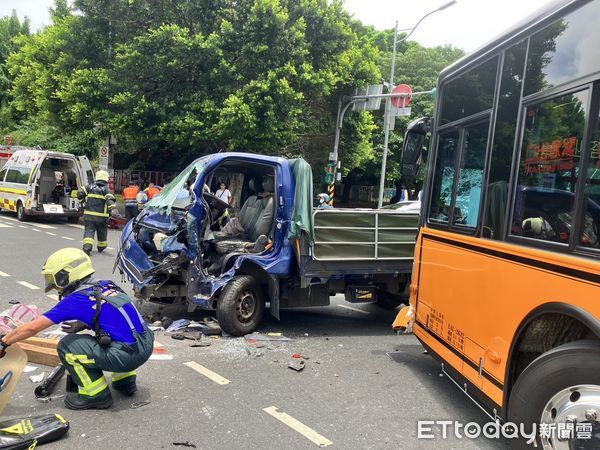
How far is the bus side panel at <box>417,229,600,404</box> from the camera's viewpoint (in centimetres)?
262

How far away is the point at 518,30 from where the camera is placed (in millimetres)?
3230

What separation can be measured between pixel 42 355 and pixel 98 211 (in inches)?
261

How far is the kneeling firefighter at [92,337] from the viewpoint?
11.5 ft

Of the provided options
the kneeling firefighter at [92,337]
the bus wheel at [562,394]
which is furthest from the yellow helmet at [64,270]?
the bus wheel at [562,394]

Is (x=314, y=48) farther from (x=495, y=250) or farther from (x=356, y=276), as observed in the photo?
(x=495, y=250)

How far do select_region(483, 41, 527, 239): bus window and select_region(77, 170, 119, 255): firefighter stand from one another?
8961 mm

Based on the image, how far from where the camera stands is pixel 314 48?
1636 cm

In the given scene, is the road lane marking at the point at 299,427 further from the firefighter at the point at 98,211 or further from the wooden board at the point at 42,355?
the firefighter at the point at 98,211

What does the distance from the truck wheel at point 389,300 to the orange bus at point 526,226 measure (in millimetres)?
2733

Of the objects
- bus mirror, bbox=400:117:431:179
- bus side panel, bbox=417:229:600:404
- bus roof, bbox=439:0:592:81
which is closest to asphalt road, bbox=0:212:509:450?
bus side panel, bbox=417:229:600:404

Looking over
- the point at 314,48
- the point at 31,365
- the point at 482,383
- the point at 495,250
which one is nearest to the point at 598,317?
the point at 495,250

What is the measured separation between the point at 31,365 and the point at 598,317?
4.40 meters

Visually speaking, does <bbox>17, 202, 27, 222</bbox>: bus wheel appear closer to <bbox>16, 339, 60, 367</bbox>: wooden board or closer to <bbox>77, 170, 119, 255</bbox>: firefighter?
<bbox>77, 170, 119, 255</bbox>: firefighter

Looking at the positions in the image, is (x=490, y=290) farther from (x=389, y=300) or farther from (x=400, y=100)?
(x=400, y=100)
